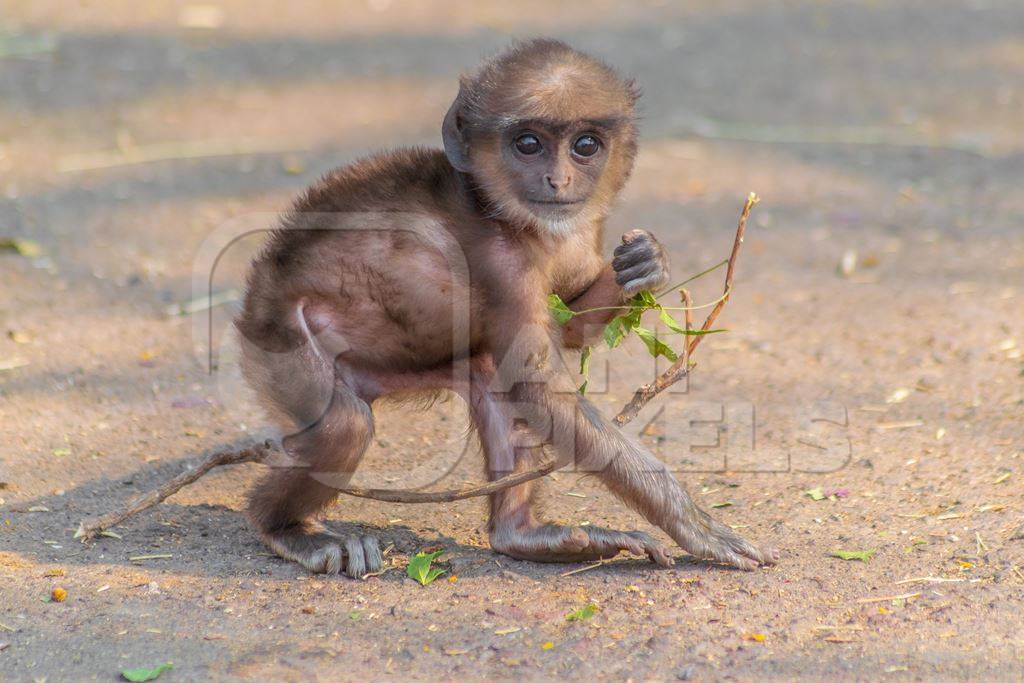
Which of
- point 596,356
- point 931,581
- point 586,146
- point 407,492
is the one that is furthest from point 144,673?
point 596,356

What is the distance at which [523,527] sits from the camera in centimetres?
414

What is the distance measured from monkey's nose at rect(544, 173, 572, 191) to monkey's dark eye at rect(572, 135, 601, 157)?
12cm

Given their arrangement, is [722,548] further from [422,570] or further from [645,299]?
[422,570]

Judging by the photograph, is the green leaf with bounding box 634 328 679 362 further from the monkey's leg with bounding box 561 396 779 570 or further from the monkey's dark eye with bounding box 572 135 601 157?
the monkey's dark eye with bounding box 572 135 601 157

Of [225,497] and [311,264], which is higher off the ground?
[311,264]

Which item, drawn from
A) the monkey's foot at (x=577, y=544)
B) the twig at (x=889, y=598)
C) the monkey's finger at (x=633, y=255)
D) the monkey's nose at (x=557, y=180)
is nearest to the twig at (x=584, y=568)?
the monkey's foot at (x=577, y=544)

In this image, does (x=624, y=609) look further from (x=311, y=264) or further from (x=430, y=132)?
(x=430, y=132)

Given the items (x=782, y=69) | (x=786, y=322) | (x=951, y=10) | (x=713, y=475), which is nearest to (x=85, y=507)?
(x=713, y=475)

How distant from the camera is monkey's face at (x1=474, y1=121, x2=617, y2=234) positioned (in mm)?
4062

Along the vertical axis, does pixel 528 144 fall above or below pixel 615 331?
above

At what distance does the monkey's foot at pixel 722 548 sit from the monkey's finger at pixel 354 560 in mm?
962

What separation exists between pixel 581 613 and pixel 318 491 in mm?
965

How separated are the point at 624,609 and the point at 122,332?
3.01 m

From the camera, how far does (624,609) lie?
148 inches
